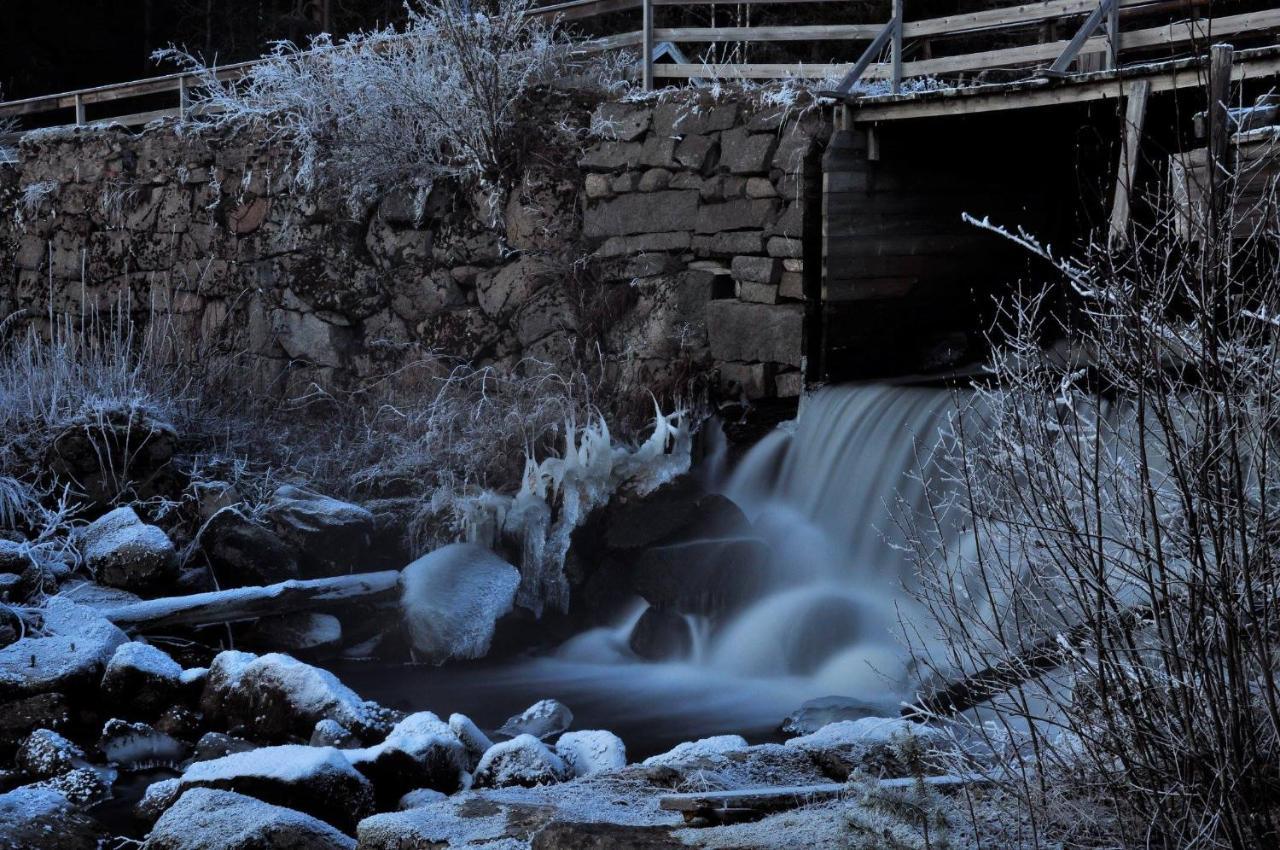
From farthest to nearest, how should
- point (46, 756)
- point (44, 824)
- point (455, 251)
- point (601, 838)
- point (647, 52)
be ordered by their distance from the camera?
1. point (455, 251)
2. point (647, 52)
3. point (46, 756)
4. point (44, 824)
5. point (601, 838)

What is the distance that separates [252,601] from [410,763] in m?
2.86

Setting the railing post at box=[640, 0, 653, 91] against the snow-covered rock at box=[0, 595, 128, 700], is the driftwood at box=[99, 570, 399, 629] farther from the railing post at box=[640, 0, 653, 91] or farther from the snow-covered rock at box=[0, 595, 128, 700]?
the railing post at box=[640, 0, 653, 91]

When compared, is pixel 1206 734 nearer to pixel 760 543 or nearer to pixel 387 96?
pixel 760 543

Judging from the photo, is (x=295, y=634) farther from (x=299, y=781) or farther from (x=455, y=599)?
(x=299, y=781)

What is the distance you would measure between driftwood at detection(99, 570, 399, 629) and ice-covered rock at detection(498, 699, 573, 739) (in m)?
1.97

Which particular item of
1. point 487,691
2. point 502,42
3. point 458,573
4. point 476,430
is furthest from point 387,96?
point 487,691

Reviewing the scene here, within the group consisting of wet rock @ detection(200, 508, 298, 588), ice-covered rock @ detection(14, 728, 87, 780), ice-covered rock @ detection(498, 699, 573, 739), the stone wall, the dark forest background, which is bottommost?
ice-covered rock @ detection(498, 699, 573, 739)

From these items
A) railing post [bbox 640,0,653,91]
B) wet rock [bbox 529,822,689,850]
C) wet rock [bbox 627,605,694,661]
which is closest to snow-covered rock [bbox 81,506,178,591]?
wet rock [bbox 627,605,694,661]

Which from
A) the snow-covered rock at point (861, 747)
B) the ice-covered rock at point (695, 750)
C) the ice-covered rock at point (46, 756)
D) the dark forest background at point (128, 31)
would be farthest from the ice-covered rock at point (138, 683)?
the dark forest background at point (128, 31)

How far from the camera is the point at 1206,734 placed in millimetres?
3379

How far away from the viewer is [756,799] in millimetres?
4059

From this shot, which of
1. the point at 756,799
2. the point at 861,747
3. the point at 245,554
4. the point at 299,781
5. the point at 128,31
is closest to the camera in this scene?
the point at 756,799

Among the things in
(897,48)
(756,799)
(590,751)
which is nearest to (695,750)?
(756,799)

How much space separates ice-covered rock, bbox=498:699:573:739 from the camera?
23.4 ft
